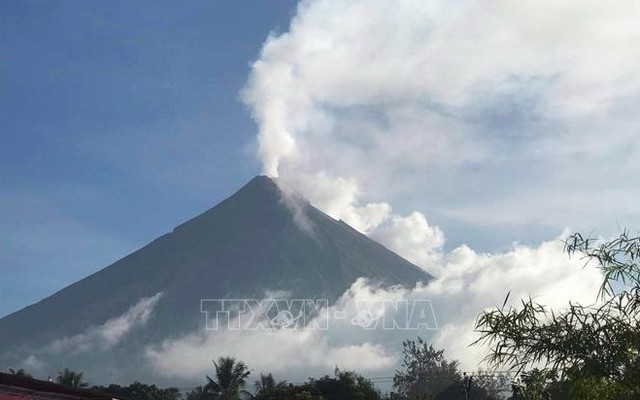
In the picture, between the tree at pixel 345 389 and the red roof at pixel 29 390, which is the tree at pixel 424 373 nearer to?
the tree at pixel 345 389

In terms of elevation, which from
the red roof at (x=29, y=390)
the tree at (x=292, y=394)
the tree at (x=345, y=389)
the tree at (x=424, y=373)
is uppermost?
the tree at (x=424, y=373)

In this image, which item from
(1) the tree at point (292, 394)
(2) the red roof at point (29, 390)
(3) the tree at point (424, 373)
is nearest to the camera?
(2) the red roof at point (29, 390)

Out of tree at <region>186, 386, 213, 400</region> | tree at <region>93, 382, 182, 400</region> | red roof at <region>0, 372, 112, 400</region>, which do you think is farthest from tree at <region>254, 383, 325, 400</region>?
red roof at <region>0, 372, 112, 400</region>

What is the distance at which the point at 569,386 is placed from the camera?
1170cm

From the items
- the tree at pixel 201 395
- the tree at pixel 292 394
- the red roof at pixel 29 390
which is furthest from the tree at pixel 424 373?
the red roof at pixel 29 390

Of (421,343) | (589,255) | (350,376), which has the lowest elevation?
(589,255)

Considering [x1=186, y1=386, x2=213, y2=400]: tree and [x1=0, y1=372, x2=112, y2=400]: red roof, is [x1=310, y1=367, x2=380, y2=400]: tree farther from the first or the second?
[x1=0, y1=372, x2=112, y2=400]: red roof

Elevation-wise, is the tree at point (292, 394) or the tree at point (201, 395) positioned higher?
the tree at point (201, 395)

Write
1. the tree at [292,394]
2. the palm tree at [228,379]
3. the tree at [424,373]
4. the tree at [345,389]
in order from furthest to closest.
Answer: the tree at [424,373]
the palm tree at [228,379]
the tree at [345,389]
the tree at [292,394]

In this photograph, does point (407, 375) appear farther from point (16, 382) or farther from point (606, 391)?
point (606, 391)

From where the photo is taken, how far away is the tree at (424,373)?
118825mm

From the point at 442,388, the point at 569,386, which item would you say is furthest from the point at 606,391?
the point at 442,388

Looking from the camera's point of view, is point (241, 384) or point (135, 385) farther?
point (135, 385)

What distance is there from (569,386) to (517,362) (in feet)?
2.70
